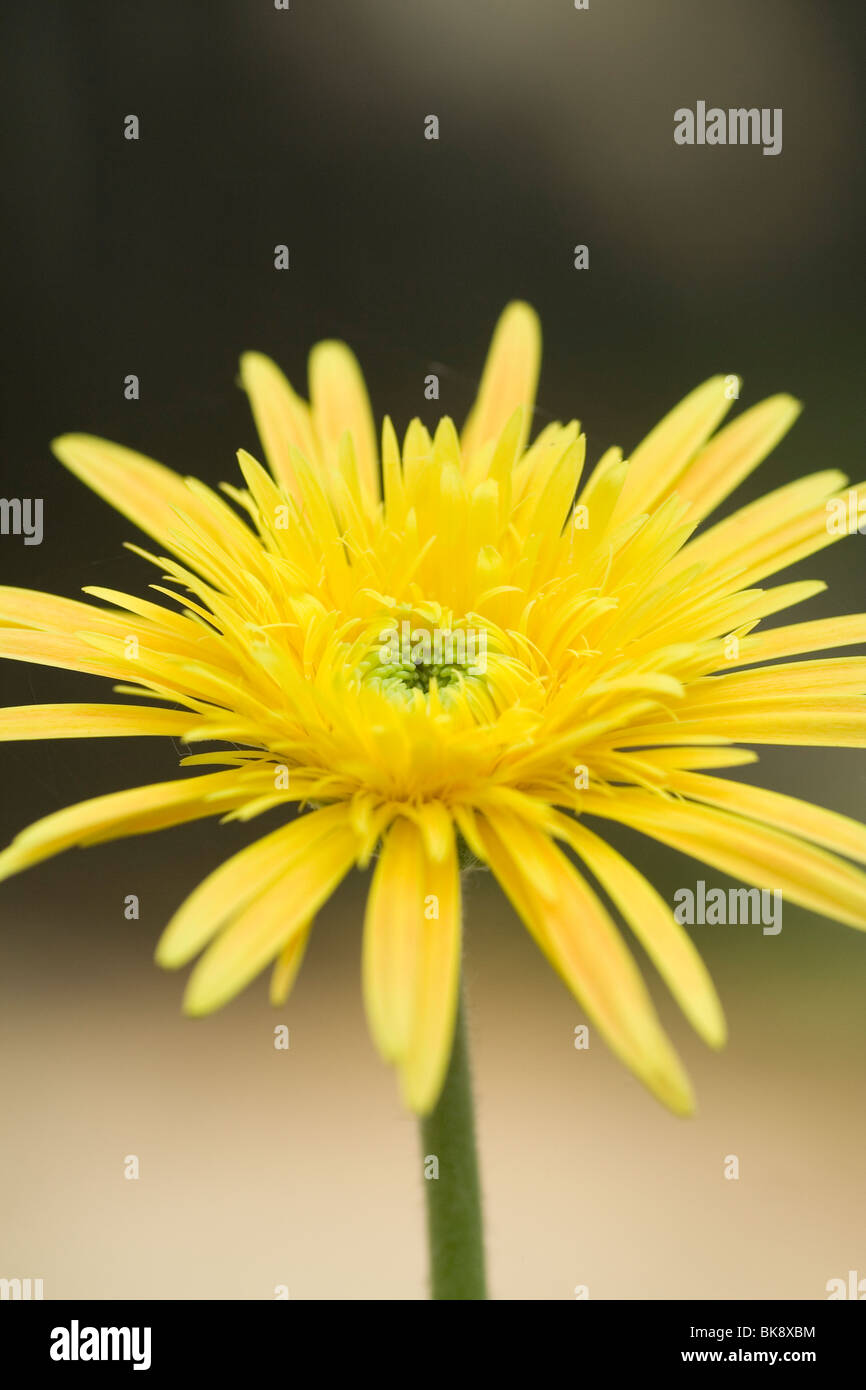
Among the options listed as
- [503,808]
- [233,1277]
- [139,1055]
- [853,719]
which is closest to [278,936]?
[503,808]

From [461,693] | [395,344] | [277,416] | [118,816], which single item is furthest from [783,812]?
[395,344]

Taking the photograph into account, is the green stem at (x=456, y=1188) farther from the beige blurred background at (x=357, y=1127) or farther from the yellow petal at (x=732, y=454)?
the yellow petal at (x=732, y=454)

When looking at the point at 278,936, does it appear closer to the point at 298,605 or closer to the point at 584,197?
the point at 298,605

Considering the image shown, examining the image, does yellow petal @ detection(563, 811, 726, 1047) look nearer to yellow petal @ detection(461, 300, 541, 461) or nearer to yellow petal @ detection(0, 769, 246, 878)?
yellow petal @ detection(0, 769, 246, 878)

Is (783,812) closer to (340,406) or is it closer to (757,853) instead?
(757,853)

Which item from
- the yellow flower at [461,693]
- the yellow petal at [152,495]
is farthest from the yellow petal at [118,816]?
the yellow petal at [152,495]
